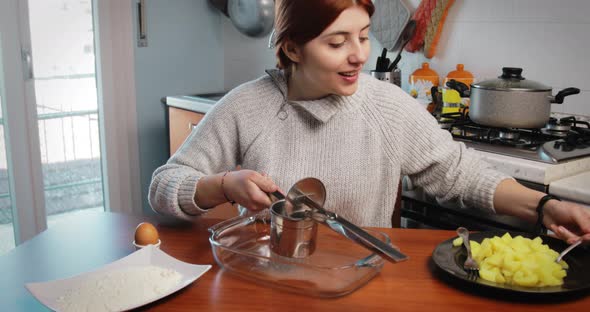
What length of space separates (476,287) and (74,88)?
8.39 ft

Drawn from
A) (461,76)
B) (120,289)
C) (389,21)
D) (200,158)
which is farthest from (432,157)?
(389,21)

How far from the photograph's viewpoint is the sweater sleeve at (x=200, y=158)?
51.6 inches

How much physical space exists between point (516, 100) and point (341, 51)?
32.0 inches

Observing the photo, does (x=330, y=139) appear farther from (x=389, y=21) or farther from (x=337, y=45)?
(x=389, y=21)

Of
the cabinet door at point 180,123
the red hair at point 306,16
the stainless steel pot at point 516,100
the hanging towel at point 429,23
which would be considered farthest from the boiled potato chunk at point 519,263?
the cabinet door at point 180,123

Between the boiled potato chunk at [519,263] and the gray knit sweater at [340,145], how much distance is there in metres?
0.39

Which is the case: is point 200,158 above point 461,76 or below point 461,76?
below

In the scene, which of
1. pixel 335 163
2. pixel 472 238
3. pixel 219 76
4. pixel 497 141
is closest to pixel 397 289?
pixel 472 238

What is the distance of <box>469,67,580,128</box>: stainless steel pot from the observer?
1.86m

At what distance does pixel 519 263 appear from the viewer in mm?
927

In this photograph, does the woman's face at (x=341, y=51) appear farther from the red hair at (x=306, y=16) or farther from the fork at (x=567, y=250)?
the fork at (x=567, y=250)

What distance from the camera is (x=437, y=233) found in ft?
3.95

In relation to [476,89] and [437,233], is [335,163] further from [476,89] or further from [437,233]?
[476,89]

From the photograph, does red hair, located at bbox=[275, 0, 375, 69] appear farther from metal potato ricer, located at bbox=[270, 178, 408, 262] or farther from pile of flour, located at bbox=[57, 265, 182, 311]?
pile of flour, located at bbox=[57, 265, 182, 311]
